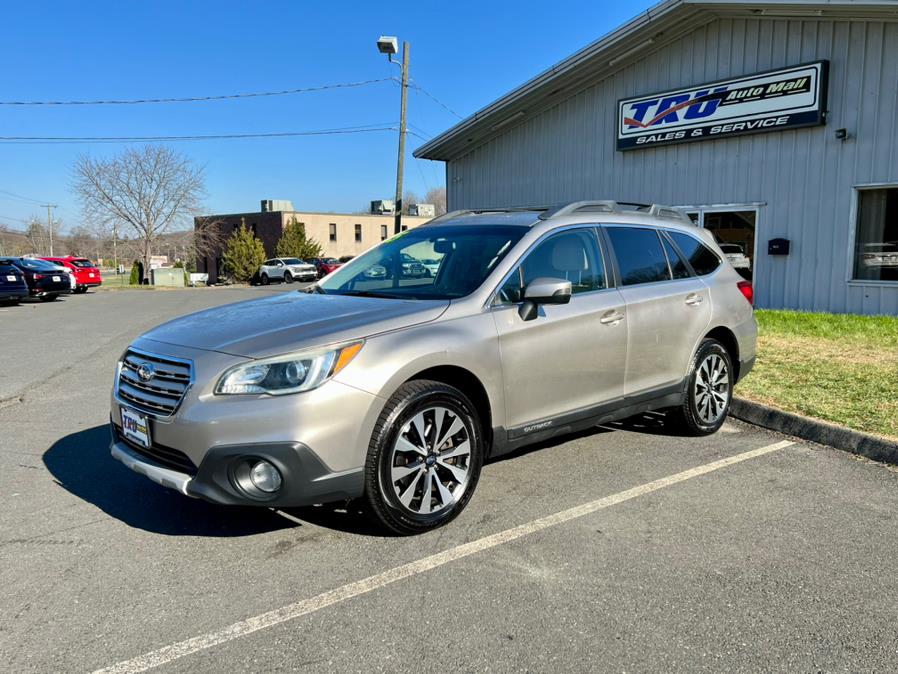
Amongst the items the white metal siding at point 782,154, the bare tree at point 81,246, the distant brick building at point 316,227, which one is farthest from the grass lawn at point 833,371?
the bare tree at point 81,246

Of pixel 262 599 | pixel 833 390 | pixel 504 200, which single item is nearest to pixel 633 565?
pixel 262 599

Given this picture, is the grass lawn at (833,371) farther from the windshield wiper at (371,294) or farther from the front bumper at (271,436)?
the front bumper at (271,436)

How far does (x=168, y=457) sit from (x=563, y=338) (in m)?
2.33

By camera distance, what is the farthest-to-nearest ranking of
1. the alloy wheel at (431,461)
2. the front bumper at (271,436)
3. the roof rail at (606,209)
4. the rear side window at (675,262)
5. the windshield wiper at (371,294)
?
the rear side window at (675,262) < the roof rail at (606,209) < the windshield wiper at (371,294) < the alloy wheel at (431,461) < the front bumper at (271,436)

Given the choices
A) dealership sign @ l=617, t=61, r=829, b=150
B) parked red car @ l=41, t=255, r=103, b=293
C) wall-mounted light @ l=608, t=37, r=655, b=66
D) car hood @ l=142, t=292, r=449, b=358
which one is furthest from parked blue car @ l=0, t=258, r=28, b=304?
car hood @ l=142, t=292, r=449, b=358

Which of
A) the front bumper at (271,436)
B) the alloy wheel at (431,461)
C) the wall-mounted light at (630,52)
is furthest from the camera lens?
the wall-mounted light at (630,52)

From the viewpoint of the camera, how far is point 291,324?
3.64m

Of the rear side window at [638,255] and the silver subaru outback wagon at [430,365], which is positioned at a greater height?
the rear side window at [638,255]

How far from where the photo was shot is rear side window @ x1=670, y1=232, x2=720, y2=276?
550cm

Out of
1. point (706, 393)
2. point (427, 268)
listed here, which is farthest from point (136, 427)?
point (706, 393)

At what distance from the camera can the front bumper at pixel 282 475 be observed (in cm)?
319

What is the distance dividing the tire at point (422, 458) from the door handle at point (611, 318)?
3.97ft

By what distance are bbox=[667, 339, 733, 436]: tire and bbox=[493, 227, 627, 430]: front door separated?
0.92 m

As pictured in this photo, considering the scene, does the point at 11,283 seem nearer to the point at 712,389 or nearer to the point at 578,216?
the point at 578,216
